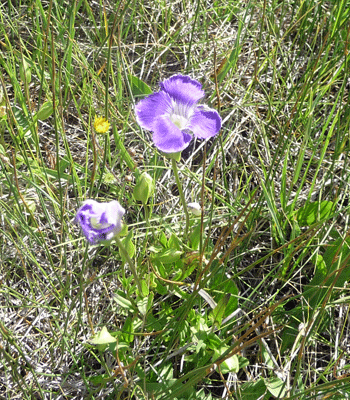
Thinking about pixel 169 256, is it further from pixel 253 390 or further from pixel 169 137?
pixel 253 390

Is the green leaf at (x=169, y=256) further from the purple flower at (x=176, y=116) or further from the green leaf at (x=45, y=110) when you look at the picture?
the green leaf at (x=45, y=110)

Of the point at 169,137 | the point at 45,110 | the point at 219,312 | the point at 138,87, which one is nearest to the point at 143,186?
the point at 169,137

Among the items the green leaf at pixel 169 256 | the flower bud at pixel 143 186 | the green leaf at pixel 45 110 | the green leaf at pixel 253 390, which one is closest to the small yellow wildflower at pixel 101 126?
the green leaf at pixel 45 110

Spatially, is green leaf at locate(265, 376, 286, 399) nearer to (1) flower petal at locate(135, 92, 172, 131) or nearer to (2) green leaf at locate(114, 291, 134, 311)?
(2) green leaf at locate(114, 291, 134, 311)

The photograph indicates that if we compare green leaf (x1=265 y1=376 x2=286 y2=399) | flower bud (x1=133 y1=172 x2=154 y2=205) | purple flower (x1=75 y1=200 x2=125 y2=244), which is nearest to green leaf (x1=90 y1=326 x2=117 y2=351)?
purple flower (x1=75 y1=200 x2=125 y2=244)

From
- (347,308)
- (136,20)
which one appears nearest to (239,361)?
(347,308)

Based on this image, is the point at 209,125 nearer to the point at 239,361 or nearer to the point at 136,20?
the point at 239,361
